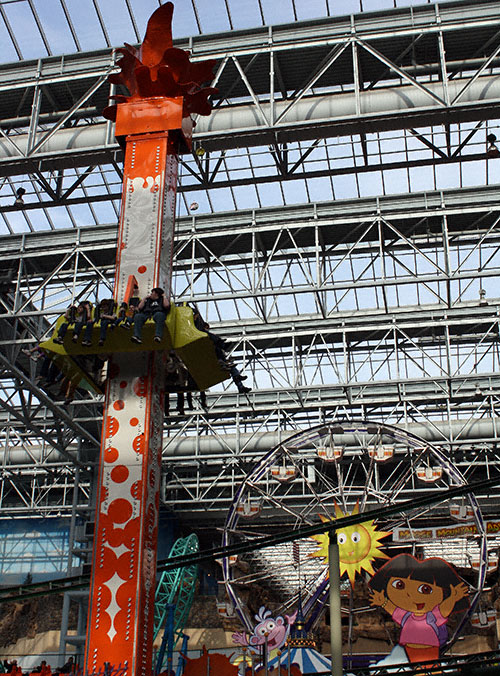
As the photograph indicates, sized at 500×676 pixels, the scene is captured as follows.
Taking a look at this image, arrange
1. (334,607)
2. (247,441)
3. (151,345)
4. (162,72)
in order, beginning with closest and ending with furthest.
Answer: (334,607) < (151,345) < (162,72) < (247,441)

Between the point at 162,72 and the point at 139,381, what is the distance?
6496mm

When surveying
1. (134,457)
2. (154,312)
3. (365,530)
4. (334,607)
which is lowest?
(334,607)

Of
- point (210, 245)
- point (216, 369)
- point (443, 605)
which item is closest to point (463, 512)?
point (443, 605)

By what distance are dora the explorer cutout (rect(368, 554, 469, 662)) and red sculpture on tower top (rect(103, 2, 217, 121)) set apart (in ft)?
55.1

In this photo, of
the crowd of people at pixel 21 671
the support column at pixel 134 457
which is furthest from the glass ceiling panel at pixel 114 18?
the crowd of people at pixel 21 671

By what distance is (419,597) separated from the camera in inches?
1024

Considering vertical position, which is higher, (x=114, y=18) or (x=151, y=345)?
(x=114, y=18)

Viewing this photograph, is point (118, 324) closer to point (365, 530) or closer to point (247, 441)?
point (365, 530)

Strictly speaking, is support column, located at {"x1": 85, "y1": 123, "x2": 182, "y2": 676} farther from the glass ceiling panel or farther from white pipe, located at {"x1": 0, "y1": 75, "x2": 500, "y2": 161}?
the glass ceiling panel

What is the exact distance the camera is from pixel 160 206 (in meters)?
15.8

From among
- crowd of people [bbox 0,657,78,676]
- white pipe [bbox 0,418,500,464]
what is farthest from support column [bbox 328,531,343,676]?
white pipe [bbox 0,418,500,464]

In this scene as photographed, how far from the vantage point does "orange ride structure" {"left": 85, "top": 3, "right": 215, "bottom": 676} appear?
1272 cm

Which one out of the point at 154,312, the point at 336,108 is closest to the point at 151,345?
the point at 154,312

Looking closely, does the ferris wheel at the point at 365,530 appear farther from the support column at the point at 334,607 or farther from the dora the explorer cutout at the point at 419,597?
the support column at the point at 334,607
